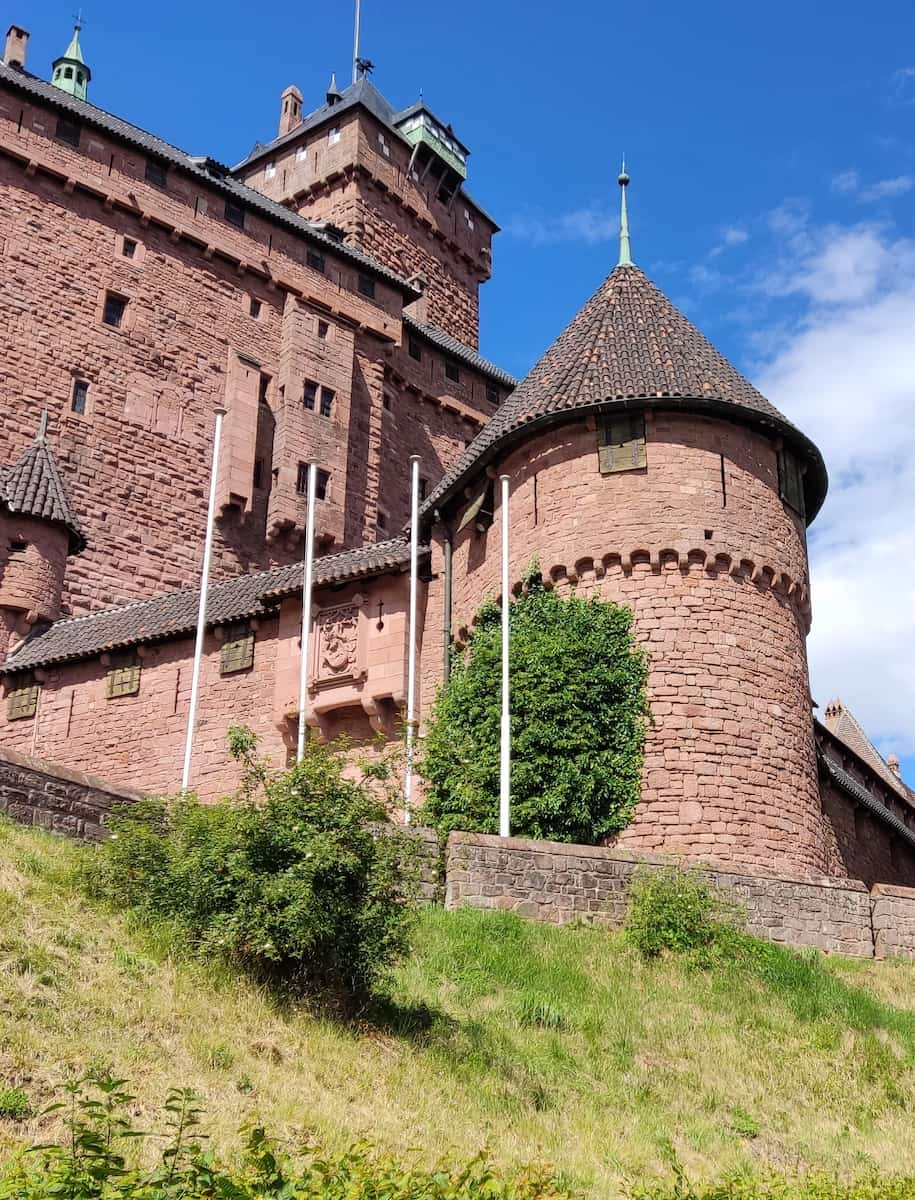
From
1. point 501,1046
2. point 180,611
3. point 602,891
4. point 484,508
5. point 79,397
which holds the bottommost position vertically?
point 501,1046

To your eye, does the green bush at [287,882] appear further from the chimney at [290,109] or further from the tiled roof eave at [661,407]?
the chimney at [290,109]

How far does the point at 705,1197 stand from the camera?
757 centimetres

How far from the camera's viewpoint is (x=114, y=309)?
34.8 meters

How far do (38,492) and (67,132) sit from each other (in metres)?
10.2

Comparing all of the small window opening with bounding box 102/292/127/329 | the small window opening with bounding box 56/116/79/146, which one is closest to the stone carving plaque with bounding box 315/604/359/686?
the small window opening with bounding box 102/292/127/329

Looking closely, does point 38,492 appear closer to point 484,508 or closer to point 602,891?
point 484,508

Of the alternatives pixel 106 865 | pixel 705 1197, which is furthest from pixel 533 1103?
pixel 106 865

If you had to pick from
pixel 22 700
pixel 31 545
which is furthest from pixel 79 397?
pixel 22 700

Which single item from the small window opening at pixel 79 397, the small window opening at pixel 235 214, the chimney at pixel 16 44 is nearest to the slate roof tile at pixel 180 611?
the small window opening at pixel 79 397

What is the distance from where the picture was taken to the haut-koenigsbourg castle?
19.8 meters

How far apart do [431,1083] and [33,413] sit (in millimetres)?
25245

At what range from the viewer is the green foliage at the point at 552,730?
18.5 meters

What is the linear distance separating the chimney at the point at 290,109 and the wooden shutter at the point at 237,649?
34.0 m

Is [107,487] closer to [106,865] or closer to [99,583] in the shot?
[99,583]
